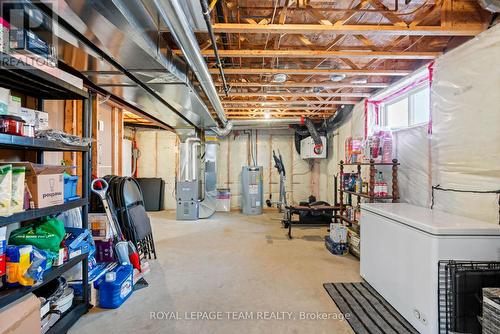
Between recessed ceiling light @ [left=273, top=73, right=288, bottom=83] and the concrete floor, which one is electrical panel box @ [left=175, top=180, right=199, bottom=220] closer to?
the concrete floor

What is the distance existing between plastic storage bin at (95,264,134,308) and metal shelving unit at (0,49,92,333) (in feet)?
0.35

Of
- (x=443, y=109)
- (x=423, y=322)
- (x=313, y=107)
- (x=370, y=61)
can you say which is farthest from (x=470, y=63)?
(x=313, y=107)

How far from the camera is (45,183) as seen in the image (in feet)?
5.00

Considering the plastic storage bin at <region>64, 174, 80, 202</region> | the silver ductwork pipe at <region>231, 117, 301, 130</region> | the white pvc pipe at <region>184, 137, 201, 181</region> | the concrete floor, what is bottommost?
the concrete floor

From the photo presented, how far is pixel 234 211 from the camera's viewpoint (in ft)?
21.9

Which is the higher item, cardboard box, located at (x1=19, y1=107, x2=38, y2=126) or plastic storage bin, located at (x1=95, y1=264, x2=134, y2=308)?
cardboard box, located at (x1=19, y1=107, x2=38, y2=126)

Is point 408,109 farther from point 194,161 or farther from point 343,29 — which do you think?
point 194,161

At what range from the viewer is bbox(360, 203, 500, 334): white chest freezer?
1.62 metres

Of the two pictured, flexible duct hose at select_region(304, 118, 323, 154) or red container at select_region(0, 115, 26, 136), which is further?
flexible duct hose at select_region(304, 118, 323, 154)

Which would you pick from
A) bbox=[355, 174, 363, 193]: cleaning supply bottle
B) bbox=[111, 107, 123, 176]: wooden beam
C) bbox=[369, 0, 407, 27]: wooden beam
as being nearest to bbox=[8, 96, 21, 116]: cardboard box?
bbox=[111, 107, 123, 176]: wooden beam

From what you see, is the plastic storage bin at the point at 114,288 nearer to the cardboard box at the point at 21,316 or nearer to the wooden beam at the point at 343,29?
the cardboard box at the point at 21,316

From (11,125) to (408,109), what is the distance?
13.0 ft

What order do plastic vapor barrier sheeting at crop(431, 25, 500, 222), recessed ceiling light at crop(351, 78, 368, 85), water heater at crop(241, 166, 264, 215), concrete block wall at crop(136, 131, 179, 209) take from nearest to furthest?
plastic vapor barrier sheeting at crop(431, 25, 500, 222)
recessed ceiling light at crop(351, 78, 368, 85)
water heater at crop(241, 166, 264, 215)
concrete block wall at crop(136, 131, 179, 209)

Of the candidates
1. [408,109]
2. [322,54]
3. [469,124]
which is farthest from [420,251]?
[408,109]
